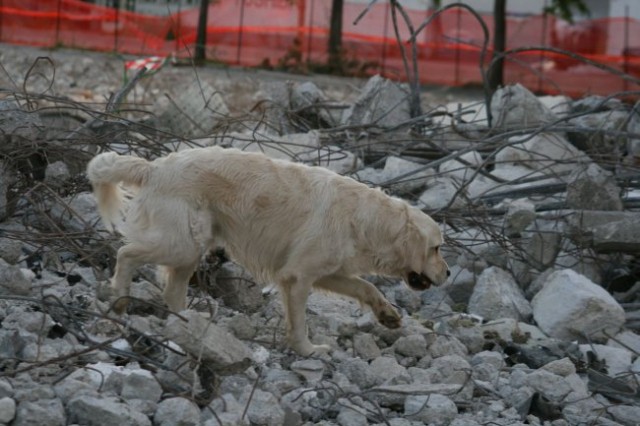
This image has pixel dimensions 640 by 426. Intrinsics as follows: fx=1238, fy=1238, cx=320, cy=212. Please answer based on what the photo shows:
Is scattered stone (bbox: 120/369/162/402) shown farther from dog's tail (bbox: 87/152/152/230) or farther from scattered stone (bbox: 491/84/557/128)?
scattered stone (bbox: 491/84/557/128)

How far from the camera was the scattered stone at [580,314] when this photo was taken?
29.2 feet

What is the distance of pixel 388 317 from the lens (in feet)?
25.1

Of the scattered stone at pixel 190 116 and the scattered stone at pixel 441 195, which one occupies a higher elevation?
the scattered stone at pixel 190 116

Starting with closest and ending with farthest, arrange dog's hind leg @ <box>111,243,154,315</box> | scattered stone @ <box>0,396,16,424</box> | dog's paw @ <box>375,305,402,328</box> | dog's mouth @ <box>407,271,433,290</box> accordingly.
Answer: scattered stone @ <box>0,396,16,424</box>
dog's hind leg @ <box>111,243,154,315</box>
dog's paw @ <box>375,305,402,328</box>
dog's mouth @ <box>407,271,433,290</box>

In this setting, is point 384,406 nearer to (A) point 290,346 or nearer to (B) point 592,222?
(A) point 290,346

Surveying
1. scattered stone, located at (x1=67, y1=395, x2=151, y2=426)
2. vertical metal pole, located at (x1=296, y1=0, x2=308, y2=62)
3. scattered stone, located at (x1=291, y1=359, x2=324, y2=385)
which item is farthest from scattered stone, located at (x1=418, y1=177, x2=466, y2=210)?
vertical metal pole, located at (x1=296, y1=0, x2=308, y2=62)

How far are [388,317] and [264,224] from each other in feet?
3.36

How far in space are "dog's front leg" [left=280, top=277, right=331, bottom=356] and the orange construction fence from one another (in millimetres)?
29588

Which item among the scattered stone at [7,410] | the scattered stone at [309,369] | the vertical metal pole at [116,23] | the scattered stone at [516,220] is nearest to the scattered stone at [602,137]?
the scattered stone at [516,220]

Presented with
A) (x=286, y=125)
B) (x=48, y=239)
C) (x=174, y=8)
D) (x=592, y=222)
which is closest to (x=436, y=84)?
(x=174, y=8)

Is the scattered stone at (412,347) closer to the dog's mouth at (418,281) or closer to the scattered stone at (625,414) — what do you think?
the dog's mouth at (418,281)

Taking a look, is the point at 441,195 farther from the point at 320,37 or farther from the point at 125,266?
the point at 320,37

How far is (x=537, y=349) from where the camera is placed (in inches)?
329

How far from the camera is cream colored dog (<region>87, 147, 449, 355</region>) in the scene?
277 inches
